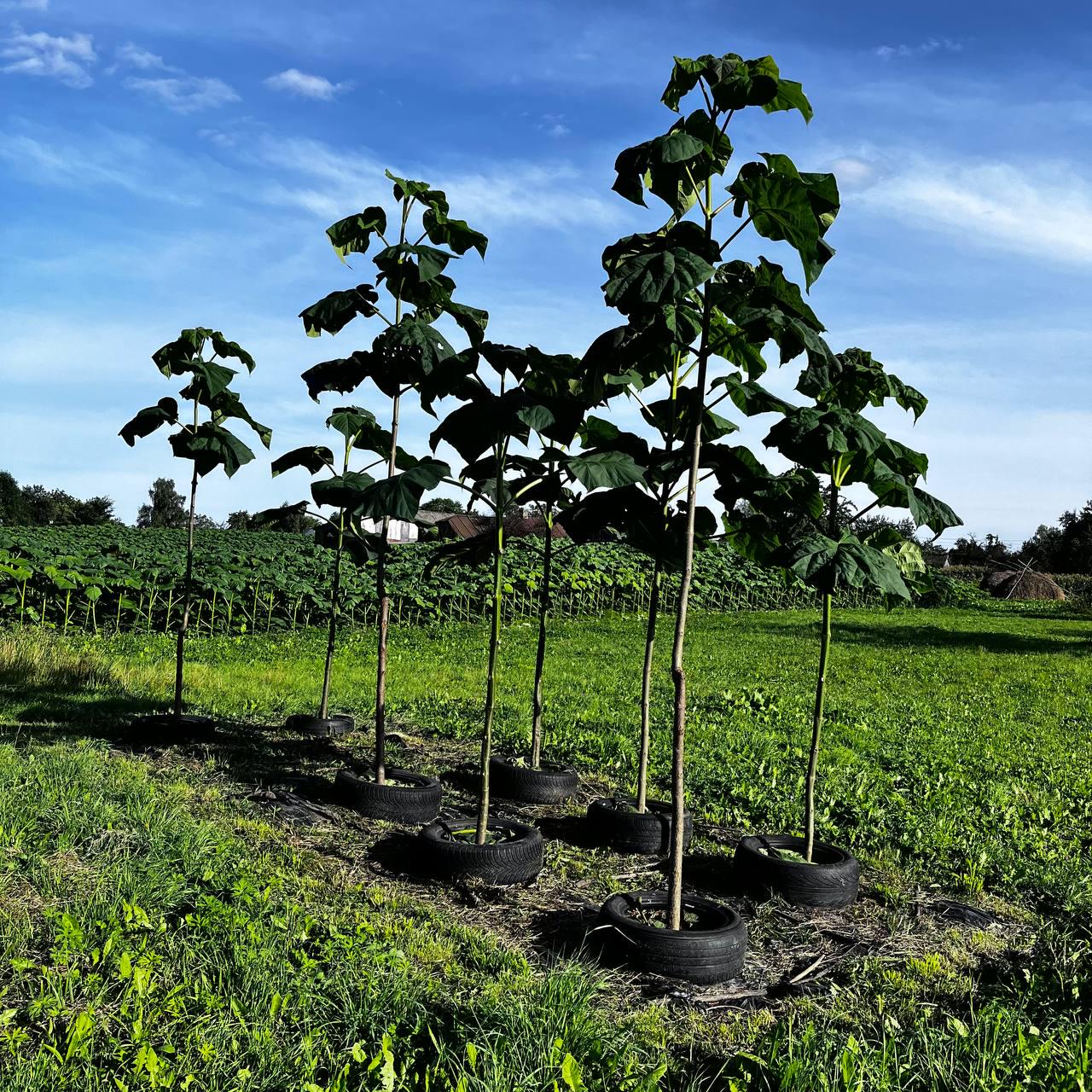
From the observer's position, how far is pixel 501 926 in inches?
154

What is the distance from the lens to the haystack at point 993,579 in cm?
3284

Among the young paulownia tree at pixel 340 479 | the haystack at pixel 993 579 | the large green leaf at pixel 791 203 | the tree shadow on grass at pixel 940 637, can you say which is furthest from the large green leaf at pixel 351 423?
the haystack at pixel 993 579

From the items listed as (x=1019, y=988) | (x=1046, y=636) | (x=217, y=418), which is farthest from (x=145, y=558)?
(x=1046, y=636)

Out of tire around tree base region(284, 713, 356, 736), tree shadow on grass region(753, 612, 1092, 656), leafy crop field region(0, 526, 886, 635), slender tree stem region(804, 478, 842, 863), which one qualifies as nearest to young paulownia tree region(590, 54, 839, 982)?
slender tree stem region(804, 478, 842, 863)

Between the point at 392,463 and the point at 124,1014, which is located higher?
the point at 392,463

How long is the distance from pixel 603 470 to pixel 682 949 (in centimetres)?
186

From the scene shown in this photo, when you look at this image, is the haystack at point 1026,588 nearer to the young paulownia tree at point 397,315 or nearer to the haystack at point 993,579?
the haystack at point 993,579

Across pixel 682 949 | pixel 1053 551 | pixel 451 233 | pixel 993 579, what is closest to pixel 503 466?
pixel 451 233

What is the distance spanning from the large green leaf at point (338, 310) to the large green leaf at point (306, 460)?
1.18m

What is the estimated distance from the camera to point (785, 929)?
3975 mm

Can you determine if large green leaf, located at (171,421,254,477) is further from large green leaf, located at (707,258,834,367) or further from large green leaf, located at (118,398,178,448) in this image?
large green leaf, located at (707,258,834,367)

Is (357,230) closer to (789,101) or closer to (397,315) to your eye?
(397,315)

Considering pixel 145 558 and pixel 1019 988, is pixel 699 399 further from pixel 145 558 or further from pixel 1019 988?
pixel 145 558

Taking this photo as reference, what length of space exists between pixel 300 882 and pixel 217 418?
4004 millimetres
